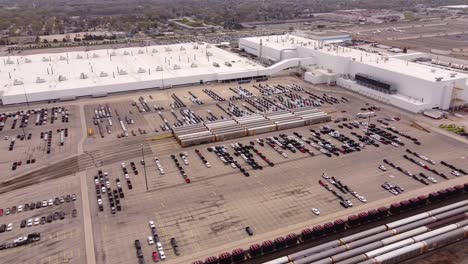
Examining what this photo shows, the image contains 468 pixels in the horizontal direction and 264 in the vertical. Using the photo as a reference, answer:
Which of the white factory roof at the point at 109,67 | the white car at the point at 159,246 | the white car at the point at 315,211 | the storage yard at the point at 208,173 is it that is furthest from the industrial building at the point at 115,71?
the white car at the point at 315,211

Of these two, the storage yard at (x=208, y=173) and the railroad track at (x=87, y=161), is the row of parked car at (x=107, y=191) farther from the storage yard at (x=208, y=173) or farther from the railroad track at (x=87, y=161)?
the railroad track at (x=87, y=161)

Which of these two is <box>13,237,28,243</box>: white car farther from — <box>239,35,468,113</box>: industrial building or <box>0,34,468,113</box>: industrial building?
<box>239,35,468,113</box>: industrial building

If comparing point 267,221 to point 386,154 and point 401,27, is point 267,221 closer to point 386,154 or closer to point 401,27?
point 386,154

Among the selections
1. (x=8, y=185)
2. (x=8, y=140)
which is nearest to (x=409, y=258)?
(x=8, y=185)

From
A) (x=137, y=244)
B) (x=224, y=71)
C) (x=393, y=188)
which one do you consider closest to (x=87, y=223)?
(x=137, y=244)

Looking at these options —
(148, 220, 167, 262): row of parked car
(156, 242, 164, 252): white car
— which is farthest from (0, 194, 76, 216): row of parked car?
(156, 242, 164, 252): white car
